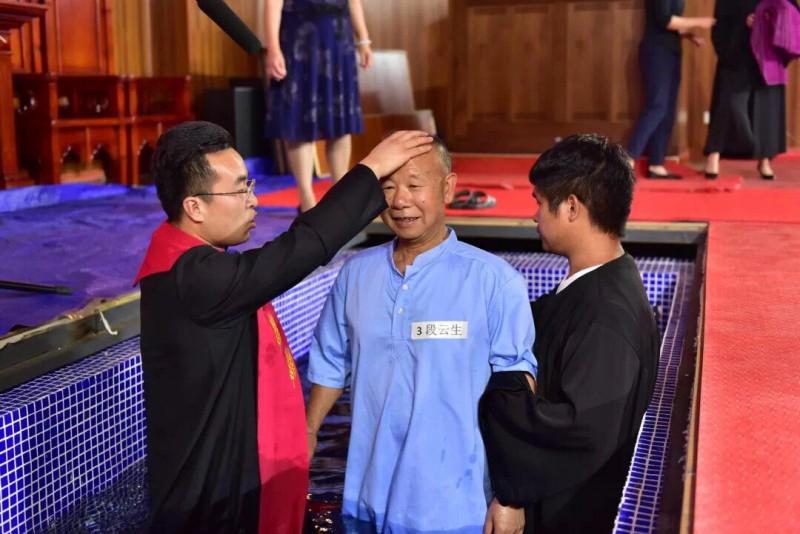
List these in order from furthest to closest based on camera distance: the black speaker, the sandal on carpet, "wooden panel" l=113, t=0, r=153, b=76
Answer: the black speaker → "wooden panel" l=113, t=0, r=153, b=76 → the sandal on carpet

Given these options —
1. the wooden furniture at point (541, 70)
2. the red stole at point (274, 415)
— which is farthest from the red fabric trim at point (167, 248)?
the wooden furniture at point (541, 70)

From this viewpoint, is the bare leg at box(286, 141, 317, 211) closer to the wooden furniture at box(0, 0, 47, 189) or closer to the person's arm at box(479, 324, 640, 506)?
the wooden furniture at box(0, 0, 47, 189)

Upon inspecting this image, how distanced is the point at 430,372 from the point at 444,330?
0.26 ft

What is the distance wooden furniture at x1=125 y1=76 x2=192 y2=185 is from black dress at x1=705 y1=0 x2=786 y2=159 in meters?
3.36

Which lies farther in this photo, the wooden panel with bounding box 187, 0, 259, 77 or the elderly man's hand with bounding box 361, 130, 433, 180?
the wooden panel with bounding box 187, 0, 259, 77

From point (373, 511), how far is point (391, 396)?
0.22m

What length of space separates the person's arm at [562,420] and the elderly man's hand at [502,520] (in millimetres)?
14

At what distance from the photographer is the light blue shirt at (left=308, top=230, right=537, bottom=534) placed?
1.68m

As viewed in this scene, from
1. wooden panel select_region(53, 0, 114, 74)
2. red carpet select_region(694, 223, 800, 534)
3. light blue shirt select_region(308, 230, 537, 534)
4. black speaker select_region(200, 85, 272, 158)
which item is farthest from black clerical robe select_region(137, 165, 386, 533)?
black speaker select_region(200, 85, 272, 158)

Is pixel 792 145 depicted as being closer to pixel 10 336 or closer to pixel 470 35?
pixel 470 35

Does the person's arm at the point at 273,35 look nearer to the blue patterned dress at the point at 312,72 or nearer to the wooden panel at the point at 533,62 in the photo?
the blue patterned dress at the point at 312,72

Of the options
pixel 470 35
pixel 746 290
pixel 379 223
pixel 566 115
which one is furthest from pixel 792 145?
pixel 746 290

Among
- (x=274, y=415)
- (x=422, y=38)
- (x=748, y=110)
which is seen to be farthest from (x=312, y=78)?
(x=422, y=38)

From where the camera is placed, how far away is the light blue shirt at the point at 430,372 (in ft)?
5.51
